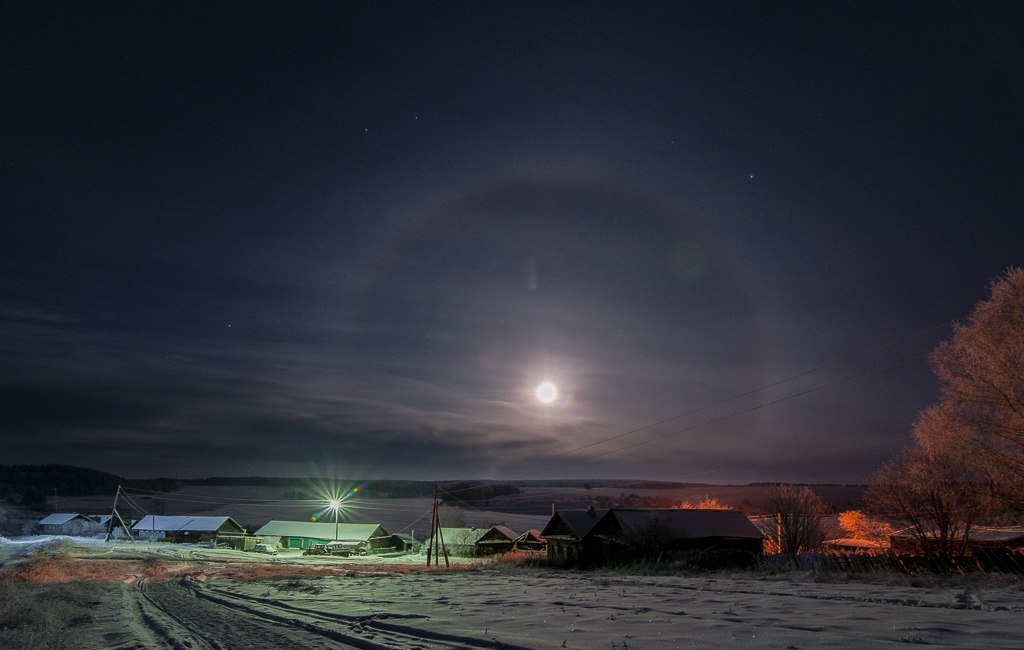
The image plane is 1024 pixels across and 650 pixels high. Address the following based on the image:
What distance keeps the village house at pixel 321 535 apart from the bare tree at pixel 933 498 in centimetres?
6871

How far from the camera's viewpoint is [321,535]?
3442 inches

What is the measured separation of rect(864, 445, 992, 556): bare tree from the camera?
82.5ft

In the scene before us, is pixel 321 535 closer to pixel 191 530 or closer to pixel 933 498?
pixel 191 530

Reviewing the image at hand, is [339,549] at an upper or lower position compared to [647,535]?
lower

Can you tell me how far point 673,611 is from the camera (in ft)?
48.0

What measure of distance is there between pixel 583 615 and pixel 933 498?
2084 centimetres

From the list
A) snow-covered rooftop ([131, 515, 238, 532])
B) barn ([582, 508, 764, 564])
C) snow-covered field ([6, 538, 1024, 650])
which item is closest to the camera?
snow-covered field ([6, 538, 1024, 650])

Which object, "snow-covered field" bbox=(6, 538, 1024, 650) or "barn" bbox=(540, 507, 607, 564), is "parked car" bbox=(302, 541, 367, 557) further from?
"snow-covered field" bbox=(6, 538, 1024, 650)

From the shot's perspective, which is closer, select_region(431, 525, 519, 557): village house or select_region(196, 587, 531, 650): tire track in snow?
select_region(196, 587, 531, 650): tire track in snow

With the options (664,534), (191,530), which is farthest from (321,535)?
(664,534)

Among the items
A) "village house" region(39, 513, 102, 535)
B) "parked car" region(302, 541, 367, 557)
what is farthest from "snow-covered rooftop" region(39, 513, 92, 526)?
"parked car" region(302, 541, 367, 557)

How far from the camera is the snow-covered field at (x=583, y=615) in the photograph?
10844 millimetres

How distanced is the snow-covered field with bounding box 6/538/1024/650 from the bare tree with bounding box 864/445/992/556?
20.6ft

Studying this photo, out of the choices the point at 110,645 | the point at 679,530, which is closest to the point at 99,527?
the point at 679,530
